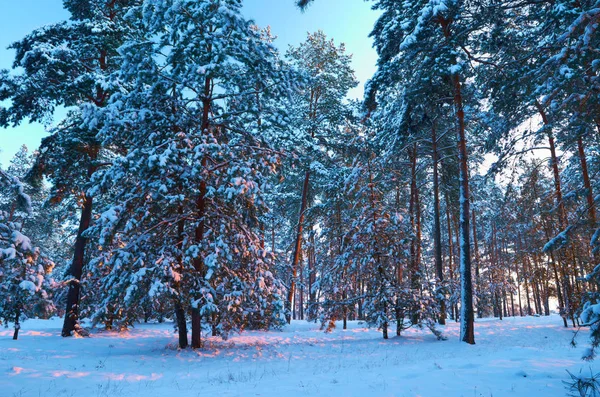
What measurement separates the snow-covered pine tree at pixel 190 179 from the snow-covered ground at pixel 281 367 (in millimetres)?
1390

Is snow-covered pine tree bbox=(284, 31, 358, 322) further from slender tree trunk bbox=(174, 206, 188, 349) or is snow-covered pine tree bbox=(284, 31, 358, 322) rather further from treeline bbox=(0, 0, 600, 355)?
slender tree trunk bbox=(174, 206, 188, 349)

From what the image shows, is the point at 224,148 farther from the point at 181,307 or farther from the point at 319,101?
the point at 319,101

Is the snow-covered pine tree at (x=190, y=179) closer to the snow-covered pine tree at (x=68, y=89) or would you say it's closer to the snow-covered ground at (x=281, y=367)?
the snow-covered ground at (x=281, y=367)

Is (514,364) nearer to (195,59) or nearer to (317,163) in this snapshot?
(195,59)

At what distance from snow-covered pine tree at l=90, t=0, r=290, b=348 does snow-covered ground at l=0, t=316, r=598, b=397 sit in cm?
139

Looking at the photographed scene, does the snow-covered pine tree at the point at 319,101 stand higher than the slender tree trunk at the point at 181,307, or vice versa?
the snow-covered pine tree at the point at 319,101

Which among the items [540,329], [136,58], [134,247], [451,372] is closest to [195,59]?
[136,58]

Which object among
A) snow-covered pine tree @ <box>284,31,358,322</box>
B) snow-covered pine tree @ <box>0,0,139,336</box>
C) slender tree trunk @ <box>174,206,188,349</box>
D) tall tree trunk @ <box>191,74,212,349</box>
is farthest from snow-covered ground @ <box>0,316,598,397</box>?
snow-covered pine tree @ <box>284,31,358,322</box>

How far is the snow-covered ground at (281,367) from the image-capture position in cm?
570

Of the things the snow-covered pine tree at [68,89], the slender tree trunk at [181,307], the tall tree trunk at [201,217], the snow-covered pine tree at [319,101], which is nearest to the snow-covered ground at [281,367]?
the slender tree trunk at [181,307]

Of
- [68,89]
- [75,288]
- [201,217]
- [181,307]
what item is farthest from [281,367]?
[68,89]

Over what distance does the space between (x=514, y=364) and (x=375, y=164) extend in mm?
9722

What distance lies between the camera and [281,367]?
902cm

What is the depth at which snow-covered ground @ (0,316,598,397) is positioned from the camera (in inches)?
224
